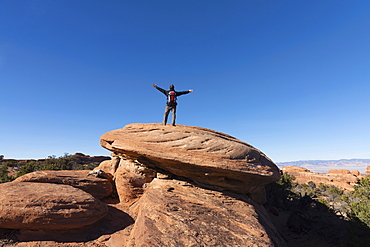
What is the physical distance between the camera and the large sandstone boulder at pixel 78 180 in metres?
9.37

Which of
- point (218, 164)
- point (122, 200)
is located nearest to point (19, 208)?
point (122, 200)

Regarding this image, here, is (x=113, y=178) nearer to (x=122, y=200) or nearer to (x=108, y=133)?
(x=122, y=200)

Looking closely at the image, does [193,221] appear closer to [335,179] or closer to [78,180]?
[78,180]

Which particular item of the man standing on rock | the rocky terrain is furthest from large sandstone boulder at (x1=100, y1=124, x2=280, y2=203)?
the man standing on rock

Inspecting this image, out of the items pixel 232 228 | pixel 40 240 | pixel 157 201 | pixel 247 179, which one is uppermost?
pixel 247 179

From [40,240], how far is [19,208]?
141cm

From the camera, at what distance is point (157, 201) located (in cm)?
765

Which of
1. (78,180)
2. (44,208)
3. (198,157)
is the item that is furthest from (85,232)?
(198,157)

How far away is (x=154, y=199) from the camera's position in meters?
7.89

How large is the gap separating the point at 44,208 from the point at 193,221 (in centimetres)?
561

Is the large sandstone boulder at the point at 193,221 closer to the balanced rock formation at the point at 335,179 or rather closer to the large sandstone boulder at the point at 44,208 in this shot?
the large sandstone boulder at the point at 44,208

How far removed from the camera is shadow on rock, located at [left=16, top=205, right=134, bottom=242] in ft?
21.5

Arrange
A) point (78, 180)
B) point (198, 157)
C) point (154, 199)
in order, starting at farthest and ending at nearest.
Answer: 1. point (78, 180)
2. point (198, 157)
3. point (154, 199)

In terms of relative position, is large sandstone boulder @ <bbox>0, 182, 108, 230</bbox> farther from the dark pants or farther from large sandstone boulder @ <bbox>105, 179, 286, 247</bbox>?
the dark pants
